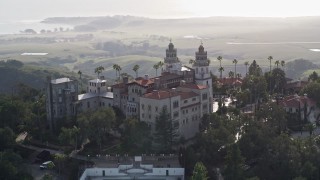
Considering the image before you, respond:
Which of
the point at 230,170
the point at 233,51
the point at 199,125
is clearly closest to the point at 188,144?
the point at 199,125

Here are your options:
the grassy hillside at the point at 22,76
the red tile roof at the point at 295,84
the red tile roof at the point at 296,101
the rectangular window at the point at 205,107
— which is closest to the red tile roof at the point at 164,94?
the rectangular window at the point at 205,107

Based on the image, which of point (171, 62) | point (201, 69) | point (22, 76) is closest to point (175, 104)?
point (201, 69)

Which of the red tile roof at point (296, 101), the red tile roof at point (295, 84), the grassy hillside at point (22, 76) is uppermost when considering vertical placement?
the red tile roof at point (295, 84)

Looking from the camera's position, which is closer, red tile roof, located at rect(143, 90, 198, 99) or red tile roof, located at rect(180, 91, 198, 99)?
red tile roof, located at rect(143, 90, 198, 99)

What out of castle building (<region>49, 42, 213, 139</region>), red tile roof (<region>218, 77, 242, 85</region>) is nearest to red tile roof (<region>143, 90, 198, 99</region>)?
castle building (<region>49, 42, 213, 139</region>)

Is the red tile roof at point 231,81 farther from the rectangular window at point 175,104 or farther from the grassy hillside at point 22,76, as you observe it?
the grassy hillside at point 22,76

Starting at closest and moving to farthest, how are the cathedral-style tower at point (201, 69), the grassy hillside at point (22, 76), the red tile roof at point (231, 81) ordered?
the cathedral-style tower at point (201, 69) → the red tile roof at point (231, 81) → the grassy hillside at point (22, 76)

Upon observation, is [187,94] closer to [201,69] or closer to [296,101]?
[201,69]

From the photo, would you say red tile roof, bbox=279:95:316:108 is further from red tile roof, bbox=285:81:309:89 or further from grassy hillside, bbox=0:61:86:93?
grassy hillside, bbox=0:61:86:93
